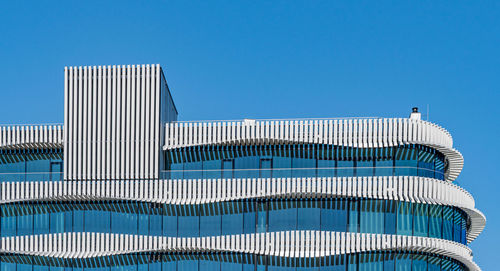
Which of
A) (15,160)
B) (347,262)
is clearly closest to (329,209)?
(347,262)

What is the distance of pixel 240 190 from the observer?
5647cm

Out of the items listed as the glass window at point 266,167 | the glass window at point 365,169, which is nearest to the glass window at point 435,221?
the glass window at point 365,169

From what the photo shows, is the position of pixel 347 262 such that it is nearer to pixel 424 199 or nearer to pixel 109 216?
pixel 424 199

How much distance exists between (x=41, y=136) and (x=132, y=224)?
9.68 metres

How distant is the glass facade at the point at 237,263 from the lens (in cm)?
5497

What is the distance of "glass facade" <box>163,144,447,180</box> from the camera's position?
186 ft

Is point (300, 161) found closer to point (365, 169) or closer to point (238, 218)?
point (365, 169)

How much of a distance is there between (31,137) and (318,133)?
21.1 metres

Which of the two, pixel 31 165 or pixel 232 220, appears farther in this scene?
pixel 31 165

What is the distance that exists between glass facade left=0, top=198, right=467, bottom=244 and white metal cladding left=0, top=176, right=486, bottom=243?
2.48 feet

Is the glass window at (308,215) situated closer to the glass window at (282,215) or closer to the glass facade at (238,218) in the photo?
the glass facade at (238,218)

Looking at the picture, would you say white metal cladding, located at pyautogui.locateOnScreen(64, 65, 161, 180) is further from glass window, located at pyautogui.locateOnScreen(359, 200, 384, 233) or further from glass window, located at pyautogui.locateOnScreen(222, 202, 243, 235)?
glass window, located at pyautogui.locateOnScreen(359, 200, 384, 233)

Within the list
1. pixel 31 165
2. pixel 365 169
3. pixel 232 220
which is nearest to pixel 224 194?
pixel 232 220

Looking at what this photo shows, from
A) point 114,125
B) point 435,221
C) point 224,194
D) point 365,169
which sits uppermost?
point 114,125
